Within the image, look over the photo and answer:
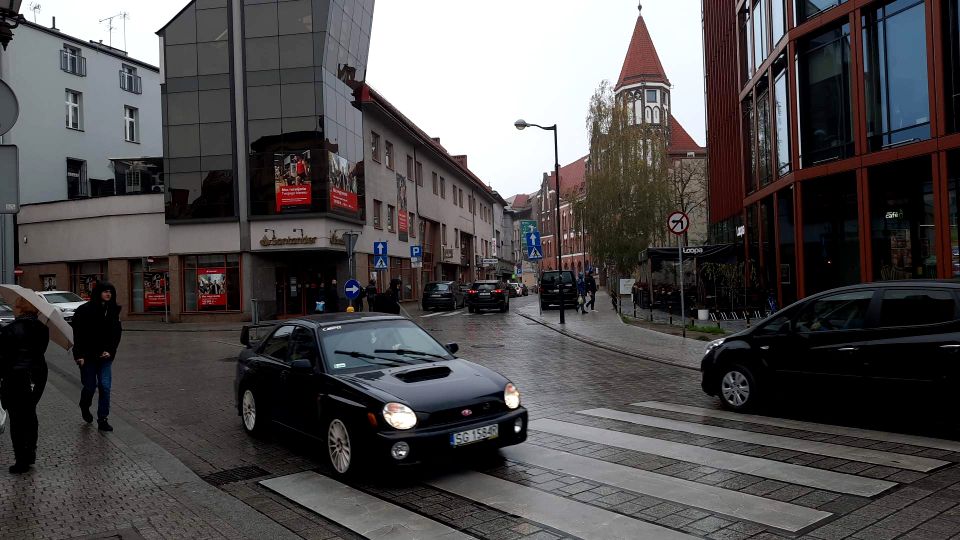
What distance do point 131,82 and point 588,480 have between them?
48197mm

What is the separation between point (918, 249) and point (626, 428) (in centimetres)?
1382

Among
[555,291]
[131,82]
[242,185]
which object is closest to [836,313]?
[555,291]

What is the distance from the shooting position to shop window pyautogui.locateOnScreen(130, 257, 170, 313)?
31.9 metres

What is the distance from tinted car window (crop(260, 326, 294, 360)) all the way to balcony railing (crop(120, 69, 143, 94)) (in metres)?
43.4

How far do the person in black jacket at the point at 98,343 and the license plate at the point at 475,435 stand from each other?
16.3 ft

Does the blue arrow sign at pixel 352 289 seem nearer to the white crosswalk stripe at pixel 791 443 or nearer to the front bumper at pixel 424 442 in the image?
the white crosswalk stripe at pixel 791 443

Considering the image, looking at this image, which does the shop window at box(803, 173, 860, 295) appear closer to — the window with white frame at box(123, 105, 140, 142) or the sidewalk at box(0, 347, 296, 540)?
the sidewalk at box(0, 347, 296, 540)

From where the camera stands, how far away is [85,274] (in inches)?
1344

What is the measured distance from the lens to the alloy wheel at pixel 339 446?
587 centimetres

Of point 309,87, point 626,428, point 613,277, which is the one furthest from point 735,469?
point 613,277

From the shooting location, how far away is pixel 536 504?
504cm

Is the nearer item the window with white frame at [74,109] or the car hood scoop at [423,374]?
the car hood scoop at [423,374]

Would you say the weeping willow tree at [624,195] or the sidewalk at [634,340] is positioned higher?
the weeping willow tree at [624,195]

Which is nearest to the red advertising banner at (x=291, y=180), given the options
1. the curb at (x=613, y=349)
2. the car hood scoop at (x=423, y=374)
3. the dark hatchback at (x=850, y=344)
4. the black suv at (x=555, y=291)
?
the black suv at (x=555, y=291)
